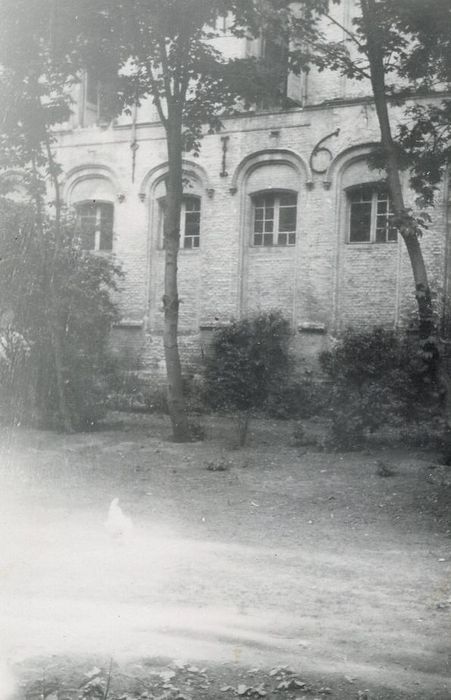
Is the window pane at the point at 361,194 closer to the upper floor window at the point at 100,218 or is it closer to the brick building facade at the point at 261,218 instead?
the brick building facade at the point at 261,218

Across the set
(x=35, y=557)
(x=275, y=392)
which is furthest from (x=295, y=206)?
(x=35, y=557)

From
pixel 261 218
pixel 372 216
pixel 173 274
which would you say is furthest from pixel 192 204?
pixel 173 274

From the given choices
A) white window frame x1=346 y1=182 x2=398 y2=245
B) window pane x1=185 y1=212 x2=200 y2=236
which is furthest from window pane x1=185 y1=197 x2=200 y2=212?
white window frame x1=346 y1=182 x2=398 y2=245

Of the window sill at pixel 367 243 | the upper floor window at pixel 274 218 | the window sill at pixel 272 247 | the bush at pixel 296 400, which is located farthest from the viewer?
the upper floor window at pixel 274 218

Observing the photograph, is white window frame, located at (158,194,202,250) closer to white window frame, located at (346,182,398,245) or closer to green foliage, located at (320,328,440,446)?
white window frame, located at (346,182,398,245)

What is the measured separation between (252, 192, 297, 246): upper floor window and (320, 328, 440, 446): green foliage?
5485 millimetres

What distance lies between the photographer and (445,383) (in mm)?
9523

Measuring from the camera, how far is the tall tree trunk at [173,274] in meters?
13.1

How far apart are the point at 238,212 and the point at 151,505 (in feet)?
37.3

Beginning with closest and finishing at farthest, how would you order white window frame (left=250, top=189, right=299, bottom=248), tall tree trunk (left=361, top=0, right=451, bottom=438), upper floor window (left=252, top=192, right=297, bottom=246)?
tall tree trunk (left=361, top=0, right=451, bottom=438) → white window frame (left=250, top=189, right=299, bottom=248) → upper floor window (left=252, top=192, right=297, bottom=246)

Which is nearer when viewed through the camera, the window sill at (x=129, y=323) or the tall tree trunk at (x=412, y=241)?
the tall tree trunk at (x=412, y=241)

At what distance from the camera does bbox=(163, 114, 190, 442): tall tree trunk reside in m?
13.1

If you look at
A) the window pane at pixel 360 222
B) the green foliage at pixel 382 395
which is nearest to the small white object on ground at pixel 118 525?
the green foliage at pixel 382 395

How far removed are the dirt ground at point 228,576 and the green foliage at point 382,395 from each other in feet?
1.82
